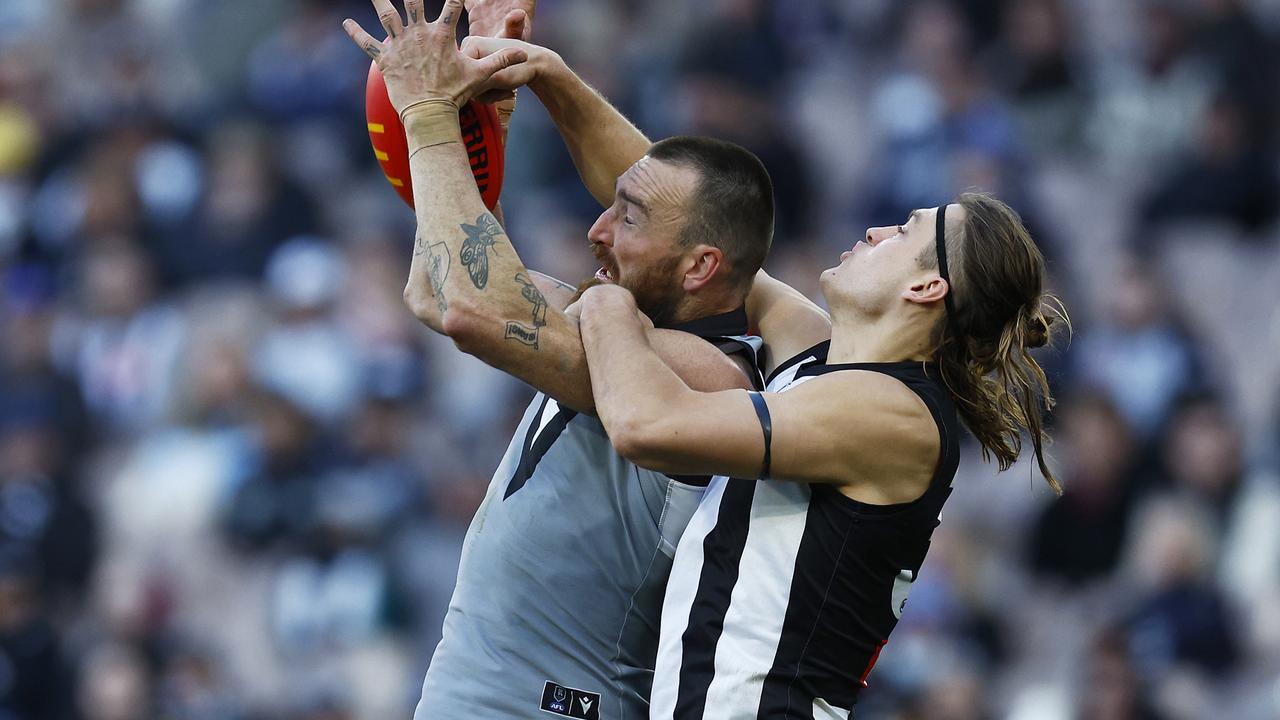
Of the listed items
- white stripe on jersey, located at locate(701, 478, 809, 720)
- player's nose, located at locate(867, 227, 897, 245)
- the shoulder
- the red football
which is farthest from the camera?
the red football

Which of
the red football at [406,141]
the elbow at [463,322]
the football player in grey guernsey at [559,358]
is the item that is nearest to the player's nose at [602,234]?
the football player in grey guernsey at [559,358]

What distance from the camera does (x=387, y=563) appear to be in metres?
9.38

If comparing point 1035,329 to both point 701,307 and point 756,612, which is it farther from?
point 756,612

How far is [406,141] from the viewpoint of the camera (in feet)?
13.6

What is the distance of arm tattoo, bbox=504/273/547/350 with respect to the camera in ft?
12.4

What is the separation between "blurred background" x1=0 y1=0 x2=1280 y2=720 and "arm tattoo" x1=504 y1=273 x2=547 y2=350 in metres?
4.44

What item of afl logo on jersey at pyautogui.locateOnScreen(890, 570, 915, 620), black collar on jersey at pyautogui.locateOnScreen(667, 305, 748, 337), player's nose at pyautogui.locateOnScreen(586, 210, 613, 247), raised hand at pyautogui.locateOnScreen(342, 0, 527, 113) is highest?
raised hand at pyautogui.locateOnScreen(342, 0, 527, 113)

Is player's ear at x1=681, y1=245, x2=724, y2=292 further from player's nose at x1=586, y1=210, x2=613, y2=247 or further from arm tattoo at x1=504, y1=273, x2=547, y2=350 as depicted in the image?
arm tattoo at x1=504, y1=273, x2=547, y2=350

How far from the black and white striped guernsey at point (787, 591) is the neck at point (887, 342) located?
0.03 m

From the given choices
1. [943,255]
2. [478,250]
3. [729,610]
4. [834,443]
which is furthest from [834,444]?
[478,250]

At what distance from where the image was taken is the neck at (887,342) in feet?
12.8

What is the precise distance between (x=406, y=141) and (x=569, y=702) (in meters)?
1.39

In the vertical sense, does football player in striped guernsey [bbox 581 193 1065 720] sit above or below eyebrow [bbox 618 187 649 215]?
below

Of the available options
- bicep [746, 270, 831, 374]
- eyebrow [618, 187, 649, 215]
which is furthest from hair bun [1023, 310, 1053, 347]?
eyebrow [618, 187, 649, 215]
